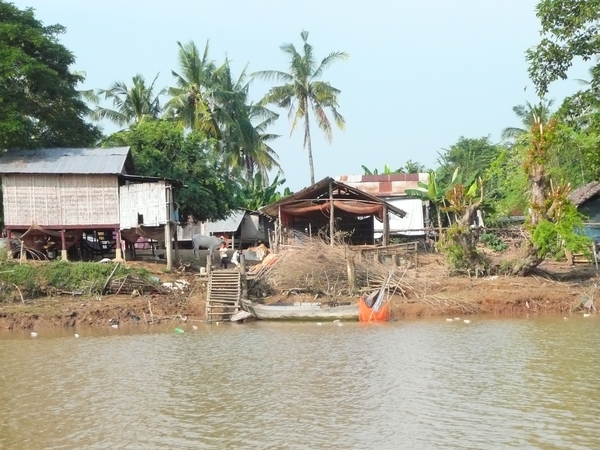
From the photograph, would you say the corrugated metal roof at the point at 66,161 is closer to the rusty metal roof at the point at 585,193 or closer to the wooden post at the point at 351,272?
the wooden post at the point at 351,272

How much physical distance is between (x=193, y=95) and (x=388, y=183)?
1035cm

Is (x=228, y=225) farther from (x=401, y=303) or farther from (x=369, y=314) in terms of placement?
(x=369, y=314)

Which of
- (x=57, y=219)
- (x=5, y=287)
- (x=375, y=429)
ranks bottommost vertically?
(x=375, y=429)

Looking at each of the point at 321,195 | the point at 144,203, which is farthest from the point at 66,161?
the point at 321,195

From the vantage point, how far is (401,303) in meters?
22.2

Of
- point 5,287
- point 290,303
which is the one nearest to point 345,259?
point 290,303

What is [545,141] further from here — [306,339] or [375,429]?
[375,429]

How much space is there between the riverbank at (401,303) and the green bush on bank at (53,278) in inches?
8.8

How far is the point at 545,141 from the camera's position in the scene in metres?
23.2

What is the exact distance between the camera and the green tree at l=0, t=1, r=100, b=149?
26438mm

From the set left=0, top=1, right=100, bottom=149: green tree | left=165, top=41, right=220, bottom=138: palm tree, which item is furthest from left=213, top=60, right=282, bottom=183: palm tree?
left=0, top=1, right=100, bottom=149: green tree

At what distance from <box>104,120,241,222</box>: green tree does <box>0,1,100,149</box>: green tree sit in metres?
1.81

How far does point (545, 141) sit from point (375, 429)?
617 inches

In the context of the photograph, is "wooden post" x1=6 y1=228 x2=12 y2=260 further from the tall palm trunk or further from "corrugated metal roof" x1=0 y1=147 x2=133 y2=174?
the tall palm trunk
